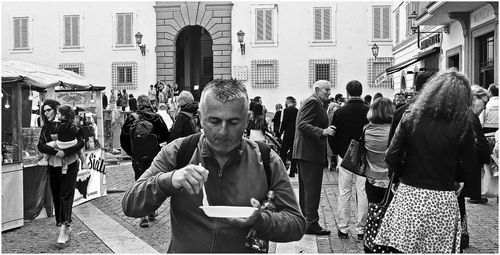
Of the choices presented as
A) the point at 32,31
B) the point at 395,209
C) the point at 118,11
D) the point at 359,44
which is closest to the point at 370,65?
the point at 359,44

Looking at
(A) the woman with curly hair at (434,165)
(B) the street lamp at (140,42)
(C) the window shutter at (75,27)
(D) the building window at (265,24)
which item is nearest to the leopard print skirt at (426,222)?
(A) the woman with curly hair at (434,165)

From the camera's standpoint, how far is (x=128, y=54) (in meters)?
38.4

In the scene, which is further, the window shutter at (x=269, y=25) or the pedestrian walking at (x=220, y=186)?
the window shutter at (x=269, y=25)

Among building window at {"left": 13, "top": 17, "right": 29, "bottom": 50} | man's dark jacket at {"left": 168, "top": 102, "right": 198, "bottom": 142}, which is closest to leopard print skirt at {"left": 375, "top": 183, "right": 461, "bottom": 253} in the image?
man's dark jacket at {"left": 168, "top": 102, "right": 198, "bottom": 142}

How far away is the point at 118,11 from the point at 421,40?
1961 cm

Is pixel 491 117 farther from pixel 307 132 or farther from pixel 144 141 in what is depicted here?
pixel 144 141

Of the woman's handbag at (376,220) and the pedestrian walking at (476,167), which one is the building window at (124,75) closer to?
the pedestrian walking at (476,167)

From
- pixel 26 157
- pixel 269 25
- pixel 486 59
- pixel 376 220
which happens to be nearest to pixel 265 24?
pixel 269 25

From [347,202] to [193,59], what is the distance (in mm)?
35948

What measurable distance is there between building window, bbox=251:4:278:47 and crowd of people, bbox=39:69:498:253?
28.0 meters

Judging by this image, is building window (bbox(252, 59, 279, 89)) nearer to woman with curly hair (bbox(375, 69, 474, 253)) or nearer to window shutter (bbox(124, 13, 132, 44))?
window shutter (bbox(124, 13, 132, 44))

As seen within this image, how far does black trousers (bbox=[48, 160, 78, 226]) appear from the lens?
298 inches

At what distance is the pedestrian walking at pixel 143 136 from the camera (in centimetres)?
885

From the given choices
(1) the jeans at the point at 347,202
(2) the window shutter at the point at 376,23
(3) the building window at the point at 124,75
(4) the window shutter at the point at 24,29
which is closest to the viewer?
(1) the jeans at the point at 347,202
